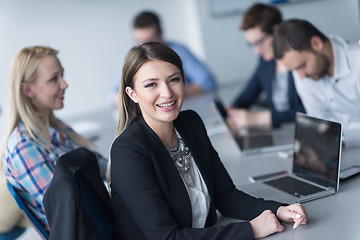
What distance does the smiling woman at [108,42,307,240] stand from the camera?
122cm

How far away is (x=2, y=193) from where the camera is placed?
1.67 meters

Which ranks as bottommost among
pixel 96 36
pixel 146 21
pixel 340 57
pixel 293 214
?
pixel 293 214

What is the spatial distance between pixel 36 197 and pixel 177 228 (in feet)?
2.29

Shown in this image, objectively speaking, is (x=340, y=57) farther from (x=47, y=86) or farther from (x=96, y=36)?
(x=96, y=36)

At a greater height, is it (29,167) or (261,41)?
(261,41)

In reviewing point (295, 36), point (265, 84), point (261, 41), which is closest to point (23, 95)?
point (295, 36)

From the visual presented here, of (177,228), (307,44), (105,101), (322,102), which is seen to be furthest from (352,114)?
(105,101)

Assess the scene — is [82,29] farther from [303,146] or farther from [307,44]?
[303,146]

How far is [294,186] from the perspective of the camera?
1627 millimetres

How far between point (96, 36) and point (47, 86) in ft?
13.8

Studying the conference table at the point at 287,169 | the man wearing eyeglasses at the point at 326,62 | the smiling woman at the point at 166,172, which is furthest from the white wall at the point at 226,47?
the smiling woman at the point at 166,172

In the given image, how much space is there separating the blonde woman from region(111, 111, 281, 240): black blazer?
49cm

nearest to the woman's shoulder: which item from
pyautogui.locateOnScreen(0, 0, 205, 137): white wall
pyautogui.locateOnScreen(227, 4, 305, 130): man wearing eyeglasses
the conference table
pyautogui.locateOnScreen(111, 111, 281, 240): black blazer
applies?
pyautogui.locateOnScreen(111, 111, 281, 240): black blazer

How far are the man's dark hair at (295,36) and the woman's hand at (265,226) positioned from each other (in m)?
1.15
